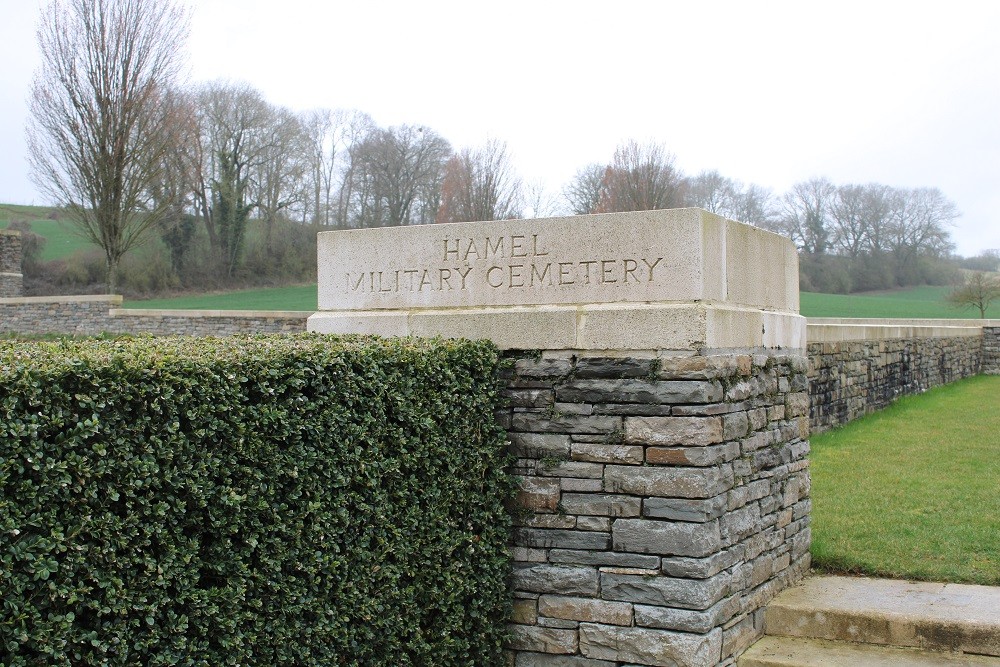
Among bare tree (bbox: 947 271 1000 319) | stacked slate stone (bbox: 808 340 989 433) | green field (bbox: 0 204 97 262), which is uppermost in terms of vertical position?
green field (bbox: 0 204 97 262)

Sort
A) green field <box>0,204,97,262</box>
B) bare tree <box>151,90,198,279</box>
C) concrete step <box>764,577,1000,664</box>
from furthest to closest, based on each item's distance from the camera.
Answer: green field <box>0,204,97,262</box> < bare tree <box>151,90,198,279</box> < concrete step <box>764,577,1000,664</box>

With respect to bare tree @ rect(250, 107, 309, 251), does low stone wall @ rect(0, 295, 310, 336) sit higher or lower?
lower

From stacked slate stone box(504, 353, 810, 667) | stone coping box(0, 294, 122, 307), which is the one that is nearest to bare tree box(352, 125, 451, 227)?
stone coping box(0, 294, 122, 307)

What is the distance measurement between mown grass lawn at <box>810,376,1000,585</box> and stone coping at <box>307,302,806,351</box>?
184 centimetres

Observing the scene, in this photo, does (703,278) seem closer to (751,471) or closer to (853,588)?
(751,471)

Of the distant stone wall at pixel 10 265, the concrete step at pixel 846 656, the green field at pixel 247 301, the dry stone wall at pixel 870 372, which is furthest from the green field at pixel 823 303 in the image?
the concrete step at pixel 846 656

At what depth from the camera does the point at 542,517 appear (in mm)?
4898

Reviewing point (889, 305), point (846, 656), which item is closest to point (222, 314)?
point (846, 656)

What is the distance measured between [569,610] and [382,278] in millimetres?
2182

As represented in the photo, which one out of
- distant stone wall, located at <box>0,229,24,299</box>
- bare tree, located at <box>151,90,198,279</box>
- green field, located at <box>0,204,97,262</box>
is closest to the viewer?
bare tree, located at <box>151,90,198,279</box>

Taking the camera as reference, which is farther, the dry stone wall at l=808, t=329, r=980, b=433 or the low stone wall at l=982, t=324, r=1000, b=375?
the low stone wall at l=982, t=324, r=1000, b=375

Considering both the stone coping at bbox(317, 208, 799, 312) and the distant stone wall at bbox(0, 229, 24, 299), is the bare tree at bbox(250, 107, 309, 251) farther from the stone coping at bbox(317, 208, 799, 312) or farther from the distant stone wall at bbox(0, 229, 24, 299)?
the stone coping at bbox(317, 208, 799, 312)

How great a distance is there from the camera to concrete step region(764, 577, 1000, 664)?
4.89 meters

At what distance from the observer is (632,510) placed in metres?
4.68
